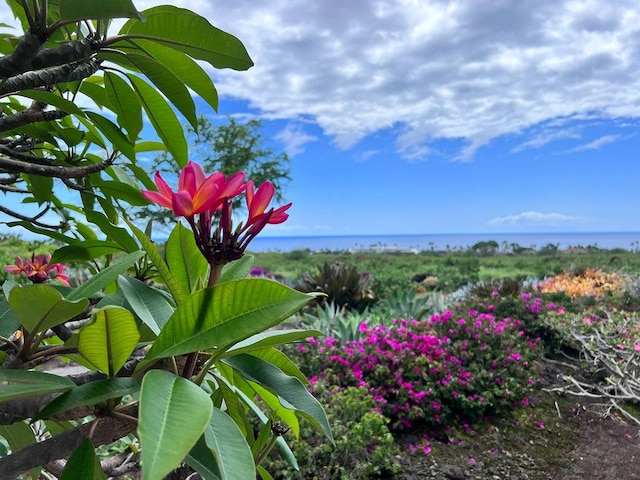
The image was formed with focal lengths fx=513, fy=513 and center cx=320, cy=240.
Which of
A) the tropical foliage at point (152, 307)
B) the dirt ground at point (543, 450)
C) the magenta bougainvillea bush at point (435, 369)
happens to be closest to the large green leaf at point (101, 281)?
the tropical foliage at point (152, 307)

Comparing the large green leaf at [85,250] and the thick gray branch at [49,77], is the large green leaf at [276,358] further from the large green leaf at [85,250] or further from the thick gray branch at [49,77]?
the thick gray branch at [49,77]

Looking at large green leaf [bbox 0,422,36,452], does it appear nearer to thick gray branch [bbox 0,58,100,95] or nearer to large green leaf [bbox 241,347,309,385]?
large green leaf [bbox 241,347,309,385]

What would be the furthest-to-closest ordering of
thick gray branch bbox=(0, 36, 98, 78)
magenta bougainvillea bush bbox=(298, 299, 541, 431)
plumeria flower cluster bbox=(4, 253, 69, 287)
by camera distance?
magenta bougainvillea bush bbox=(298, 299, 541, 431) → plumeria flower cluster bbox=(4, 253, 69, 287) → thick gray branch bbox=(0, 36, 98, 78)

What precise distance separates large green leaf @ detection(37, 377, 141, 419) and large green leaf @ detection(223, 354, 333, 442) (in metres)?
0.15

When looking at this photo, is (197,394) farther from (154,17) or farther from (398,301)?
(398,301)

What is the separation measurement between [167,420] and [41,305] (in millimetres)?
255

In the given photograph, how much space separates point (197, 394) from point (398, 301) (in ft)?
19.8

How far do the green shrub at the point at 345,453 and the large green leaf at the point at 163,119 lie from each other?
6.31 ft

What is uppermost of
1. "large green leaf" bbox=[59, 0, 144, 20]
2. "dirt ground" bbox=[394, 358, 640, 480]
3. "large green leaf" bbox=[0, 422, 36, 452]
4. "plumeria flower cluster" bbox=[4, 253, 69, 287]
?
"large green leaf" bbox=[59, 0, 144, 20]

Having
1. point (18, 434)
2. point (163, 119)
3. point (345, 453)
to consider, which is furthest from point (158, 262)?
point (345, 453)

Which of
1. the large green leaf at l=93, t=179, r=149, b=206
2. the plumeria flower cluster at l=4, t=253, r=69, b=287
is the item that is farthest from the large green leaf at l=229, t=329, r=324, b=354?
the plumeria flower cluster at l=4, t=253, r=69, b=287

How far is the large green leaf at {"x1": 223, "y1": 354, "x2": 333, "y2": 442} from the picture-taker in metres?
0.71

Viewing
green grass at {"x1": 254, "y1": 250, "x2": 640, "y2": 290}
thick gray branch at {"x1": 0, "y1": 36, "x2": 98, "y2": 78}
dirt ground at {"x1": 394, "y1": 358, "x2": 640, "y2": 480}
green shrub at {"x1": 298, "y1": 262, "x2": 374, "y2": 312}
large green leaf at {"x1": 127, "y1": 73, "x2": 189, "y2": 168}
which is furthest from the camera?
green grass at {"x1": 254, "y1": 250, "x2": 640, "y2": 290}

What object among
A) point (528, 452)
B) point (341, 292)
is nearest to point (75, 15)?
point (528, 452)
